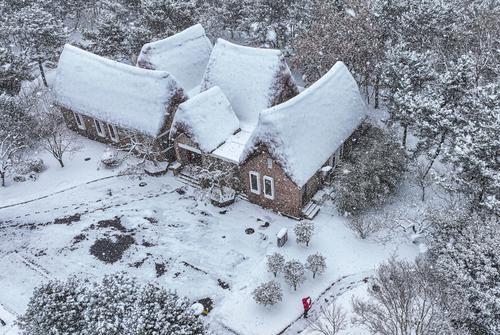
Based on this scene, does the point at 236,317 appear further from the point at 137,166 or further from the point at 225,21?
the point at 225,21

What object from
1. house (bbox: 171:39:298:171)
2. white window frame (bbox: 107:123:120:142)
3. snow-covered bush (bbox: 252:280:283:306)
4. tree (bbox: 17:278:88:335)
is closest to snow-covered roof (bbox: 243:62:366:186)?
house (bbox: 171:39:298:171)

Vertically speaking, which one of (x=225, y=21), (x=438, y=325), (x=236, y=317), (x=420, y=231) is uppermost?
(x=225, y=21)

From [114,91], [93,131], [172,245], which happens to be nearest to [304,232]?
[172,245]

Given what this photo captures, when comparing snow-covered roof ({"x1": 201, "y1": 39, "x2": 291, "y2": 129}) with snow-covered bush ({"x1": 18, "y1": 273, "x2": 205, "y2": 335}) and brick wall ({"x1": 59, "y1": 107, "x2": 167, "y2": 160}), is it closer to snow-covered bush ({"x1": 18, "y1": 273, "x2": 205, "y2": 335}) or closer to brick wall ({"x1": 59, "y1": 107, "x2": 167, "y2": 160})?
brick wall ({"x1": 59, "y1": 107, "x2": 167, "y2": 160})

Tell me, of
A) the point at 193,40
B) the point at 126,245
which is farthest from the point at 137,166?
the point at 193,40

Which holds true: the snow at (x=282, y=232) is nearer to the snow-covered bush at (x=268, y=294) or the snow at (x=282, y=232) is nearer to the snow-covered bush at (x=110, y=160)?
the snow-covered bush at (x=268, y=294)

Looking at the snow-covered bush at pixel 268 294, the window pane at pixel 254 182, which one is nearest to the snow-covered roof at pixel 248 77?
the window pane at pixel 254 182
